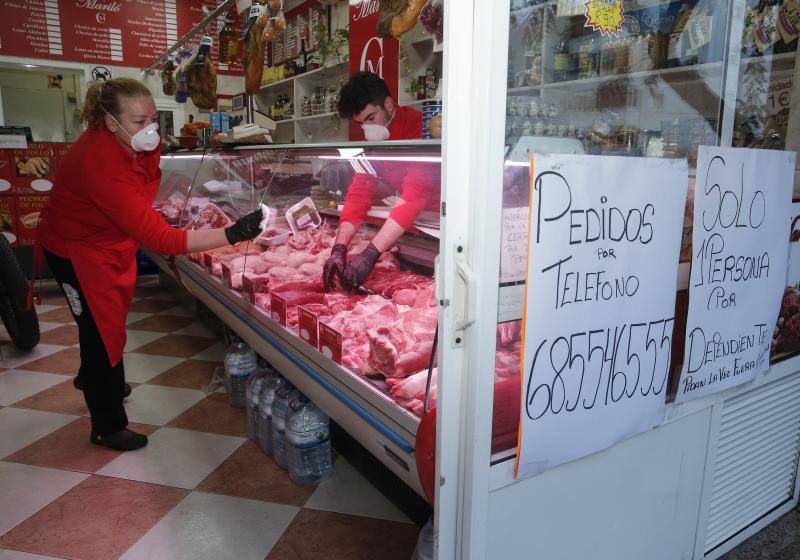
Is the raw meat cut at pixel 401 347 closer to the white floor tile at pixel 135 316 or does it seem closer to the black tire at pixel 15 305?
the black tire at pixel 15 305

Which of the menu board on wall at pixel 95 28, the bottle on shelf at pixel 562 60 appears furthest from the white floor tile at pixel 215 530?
the menu board on wall at pixel 95 28

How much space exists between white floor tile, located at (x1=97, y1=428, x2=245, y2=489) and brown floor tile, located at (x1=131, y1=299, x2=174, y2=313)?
2713 mm

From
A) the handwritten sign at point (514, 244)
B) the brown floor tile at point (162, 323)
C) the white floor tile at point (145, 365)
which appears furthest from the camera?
the brown floor tile at point (162, 323)

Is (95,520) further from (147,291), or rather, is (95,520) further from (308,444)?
(147,291)

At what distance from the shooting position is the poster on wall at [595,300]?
1.18 m

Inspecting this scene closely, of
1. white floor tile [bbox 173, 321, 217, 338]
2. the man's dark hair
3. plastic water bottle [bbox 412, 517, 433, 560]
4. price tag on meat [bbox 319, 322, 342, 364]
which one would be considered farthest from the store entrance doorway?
plastic water bottle [bbox 412, 517, 433, 560]

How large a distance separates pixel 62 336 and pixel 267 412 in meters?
2.90

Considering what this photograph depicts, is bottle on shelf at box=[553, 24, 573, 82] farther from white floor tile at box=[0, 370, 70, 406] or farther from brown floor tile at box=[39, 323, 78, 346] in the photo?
brown floor tile at box=[39, 323, 78, 346]

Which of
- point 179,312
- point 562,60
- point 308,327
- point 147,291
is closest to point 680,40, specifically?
point 562,60

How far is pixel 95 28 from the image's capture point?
23.2 ft

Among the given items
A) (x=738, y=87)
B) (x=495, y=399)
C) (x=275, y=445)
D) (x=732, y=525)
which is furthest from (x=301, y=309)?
(x=732, y=525)

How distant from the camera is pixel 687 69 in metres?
1.61

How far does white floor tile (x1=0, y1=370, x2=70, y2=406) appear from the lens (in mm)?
3414

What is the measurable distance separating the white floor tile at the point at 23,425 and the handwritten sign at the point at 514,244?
278 centimetres
